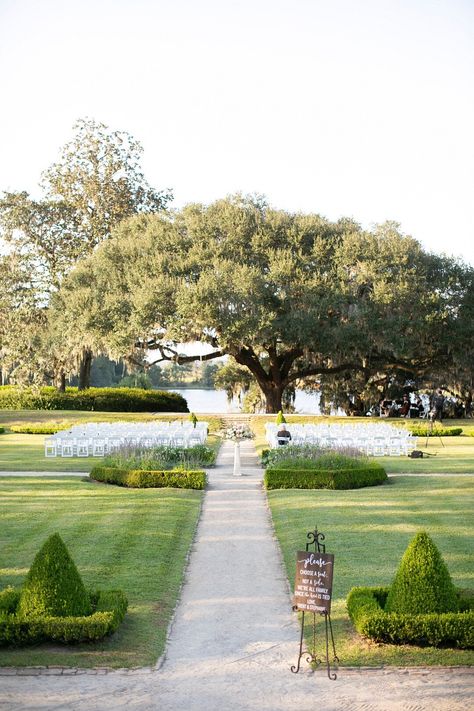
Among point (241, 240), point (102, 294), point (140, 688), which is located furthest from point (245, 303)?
point (140, 688)

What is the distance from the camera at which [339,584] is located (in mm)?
11062

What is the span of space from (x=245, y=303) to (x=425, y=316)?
967cm

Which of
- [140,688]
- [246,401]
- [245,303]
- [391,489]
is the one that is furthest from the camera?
[246,401]

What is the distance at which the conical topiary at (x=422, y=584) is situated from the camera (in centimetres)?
875


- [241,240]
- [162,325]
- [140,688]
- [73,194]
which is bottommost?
[140,688]

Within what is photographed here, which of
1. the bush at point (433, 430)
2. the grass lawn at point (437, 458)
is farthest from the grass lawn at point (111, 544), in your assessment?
the bush at point (433, 430)

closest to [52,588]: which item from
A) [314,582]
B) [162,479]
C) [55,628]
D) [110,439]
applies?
[55,628]

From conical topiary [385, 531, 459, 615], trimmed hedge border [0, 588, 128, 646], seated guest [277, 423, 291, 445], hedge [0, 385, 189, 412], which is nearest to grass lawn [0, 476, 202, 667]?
trimmed hedge border [0, 588, 128, 646]

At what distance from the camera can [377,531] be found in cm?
1424

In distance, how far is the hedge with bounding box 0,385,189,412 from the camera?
46.8m

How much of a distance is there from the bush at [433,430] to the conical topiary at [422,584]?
25.9m

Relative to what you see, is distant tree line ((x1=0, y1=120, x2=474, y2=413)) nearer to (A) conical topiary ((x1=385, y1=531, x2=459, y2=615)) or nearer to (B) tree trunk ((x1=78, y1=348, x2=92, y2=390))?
(B) tree trunk ((x1=78, y1=348, x2=92, y2=390))

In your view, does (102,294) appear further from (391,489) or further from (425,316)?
(391,489)

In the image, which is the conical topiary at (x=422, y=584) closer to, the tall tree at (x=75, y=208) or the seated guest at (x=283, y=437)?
the seated guest at (x=283, y=437)
